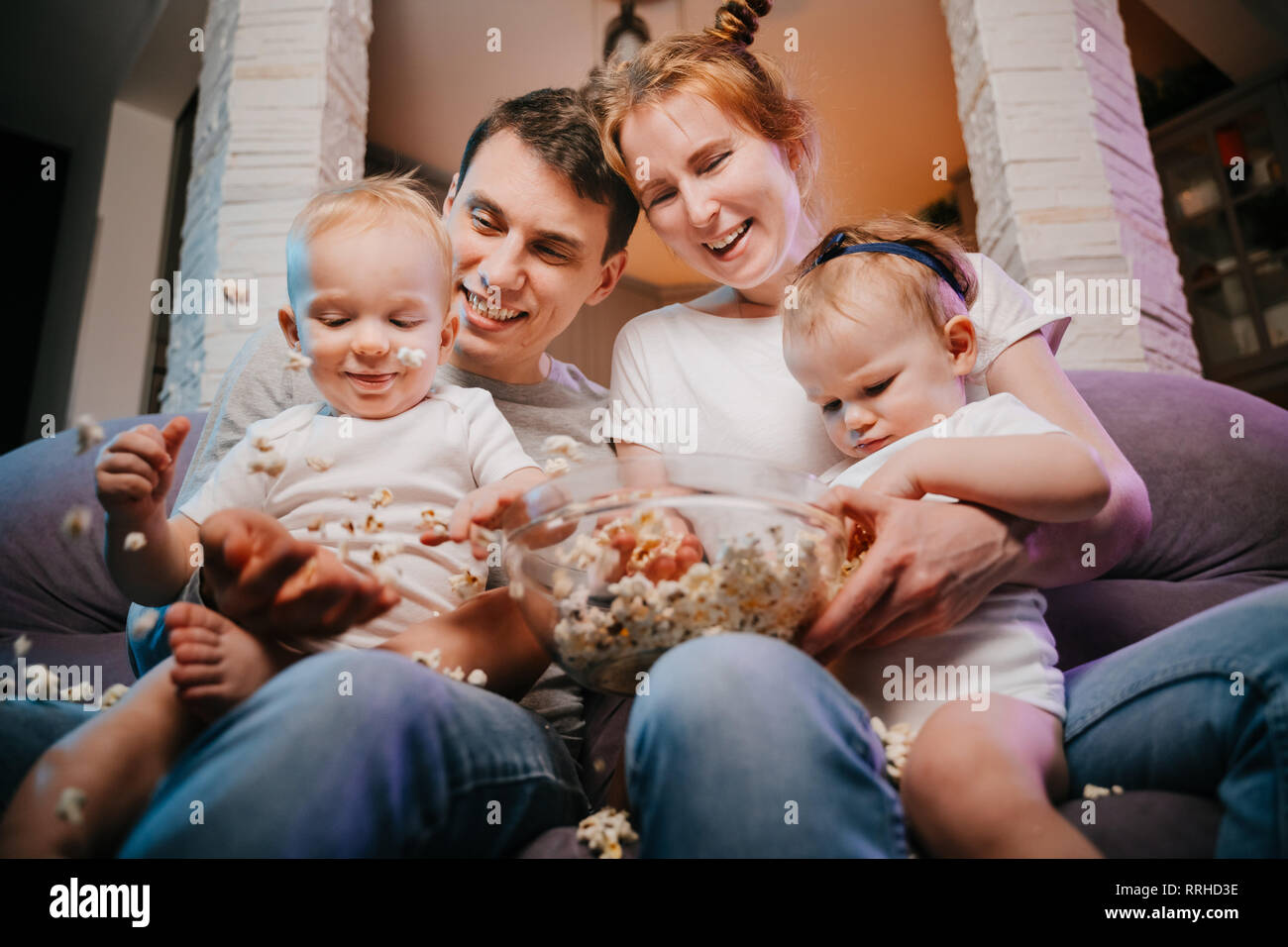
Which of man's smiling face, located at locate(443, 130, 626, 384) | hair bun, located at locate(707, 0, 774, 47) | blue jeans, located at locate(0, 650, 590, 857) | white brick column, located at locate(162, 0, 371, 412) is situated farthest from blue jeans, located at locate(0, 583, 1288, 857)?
white brick column, located at locate(162, 0, 371, 412)

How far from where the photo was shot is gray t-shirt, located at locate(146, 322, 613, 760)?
3.25ft

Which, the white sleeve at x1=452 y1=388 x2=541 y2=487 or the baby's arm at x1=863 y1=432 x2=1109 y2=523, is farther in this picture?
the white sleeve at x1=452 y1=388 x2=541 y2=487

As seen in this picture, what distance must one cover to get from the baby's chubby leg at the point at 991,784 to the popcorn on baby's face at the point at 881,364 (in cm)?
34

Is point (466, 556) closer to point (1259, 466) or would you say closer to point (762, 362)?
point (762, 362)

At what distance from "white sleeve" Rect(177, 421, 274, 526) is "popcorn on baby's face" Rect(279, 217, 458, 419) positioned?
12 centimetres

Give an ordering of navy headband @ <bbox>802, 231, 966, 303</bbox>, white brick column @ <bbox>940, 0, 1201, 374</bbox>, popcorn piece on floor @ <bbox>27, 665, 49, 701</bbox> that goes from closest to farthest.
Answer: popcorn piece on floor @ <bbox>27, 665, 49, 701</bbox>, navy headband @ <bbox>802, 231, 966, 303</bbox>, white brick column @ <bbox>940, 0, 1201, 374</bbox>

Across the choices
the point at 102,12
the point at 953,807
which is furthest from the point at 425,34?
the point at 953,807

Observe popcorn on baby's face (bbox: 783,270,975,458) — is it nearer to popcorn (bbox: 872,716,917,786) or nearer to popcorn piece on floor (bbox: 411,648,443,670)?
popcorn (bbox: 872,716,917,786)

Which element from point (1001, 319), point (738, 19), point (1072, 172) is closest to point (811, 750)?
point (1001, 319)

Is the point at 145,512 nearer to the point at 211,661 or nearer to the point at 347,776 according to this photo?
the point at 211,661

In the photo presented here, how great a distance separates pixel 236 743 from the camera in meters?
0.53

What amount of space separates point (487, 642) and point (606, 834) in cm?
27

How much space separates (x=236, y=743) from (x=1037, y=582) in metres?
0.77

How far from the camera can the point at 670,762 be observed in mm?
557
